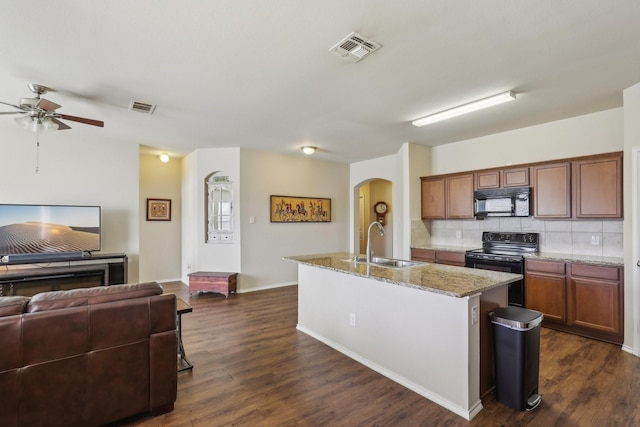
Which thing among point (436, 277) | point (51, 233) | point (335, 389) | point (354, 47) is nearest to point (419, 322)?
point (436, 277)

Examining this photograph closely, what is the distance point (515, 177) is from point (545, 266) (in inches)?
50.3

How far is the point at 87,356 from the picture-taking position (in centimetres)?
184

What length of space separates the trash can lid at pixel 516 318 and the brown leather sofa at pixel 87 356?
2.32 m

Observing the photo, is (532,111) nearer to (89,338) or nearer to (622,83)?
(622,83)

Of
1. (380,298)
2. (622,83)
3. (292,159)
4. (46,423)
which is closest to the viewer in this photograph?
(46,423)

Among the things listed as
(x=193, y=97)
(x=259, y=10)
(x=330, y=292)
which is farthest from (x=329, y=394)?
(x=193, y=97)

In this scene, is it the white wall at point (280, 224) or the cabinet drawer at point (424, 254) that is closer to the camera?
the cabinet drawer at point (424, 254)

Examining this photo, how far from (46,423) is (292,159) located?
522 cm

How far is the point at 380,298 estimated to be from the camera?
2723 millimetres

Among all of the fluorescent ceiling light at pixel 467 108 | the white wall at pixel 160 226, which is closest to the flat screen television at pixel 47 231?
the white wall at pixel 160 226

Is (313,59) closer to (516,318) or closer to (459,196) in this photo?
(516,318)

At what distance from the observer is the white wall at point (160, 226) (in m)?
6.24

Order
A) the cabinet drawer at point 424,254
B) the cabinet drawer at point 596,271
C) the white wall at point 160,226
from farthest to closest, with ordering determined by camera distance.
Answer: the white wall at point 160,226
the cabinet drawer at point 424,254
the cabinet drawer at point 596,271

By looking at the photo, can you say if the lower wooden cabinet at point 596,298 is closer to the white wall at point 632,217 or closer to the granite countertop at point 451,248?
the white wall at point 632,217
